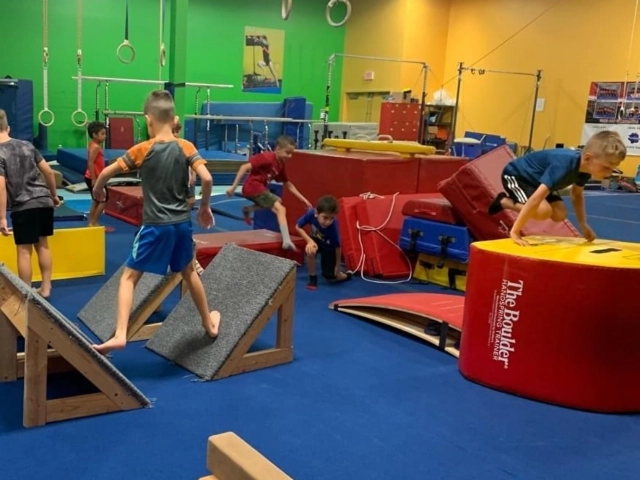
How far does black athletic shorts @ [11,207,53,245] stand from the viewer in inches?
168

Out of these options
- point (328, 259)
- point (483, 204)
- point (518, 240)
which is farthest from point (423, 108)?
point (518, 240)

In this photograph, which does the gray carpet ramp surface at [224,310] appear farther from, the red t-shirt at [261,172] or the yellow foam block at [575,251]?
the red t-shirt at [261,172]

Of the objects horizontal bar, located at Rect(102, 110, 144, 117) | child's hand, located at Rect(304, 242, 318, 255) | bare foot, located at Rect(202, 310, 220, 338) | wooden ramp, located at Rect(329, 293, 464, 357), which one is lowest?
wooden ramp, located at Rect(329, 293, 464, 357)

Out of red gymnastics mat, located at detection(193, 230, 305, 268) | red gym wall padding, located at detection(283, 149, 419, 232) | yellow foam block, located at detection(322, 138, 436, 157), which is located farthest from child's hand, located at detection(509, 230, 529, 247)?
Result: yellow foam block, located at detection(322, 138, 436, 157)

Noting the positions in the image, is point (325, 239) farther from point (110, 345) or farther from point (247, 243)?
point (110, 345)

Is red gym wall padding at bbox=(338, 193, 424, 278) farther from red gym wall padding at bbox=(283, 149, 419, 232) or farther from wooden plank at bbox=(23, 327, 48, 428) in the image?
wooden plank at bbox=(23, 327, 48, 428)

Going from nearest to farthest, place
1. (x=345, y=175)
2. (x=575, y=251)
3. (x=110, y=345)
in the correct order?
(x=110, y=345)
(x=575, y=251)
(x=345, y=175)

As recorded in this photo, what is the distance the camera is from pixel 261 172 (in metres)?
5.92

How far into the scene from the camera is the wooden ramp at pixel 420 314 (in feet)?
13.2

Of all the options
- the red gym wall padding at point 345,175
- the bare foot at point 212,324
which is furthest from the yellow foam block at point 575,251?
the red gym wall padding at point 345,175

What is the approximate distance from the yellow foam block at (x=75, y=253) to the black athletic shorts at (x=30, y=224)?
82cm

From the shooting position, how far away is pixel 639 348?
10.5 feet

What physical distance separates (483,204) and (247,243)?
79.3 inches

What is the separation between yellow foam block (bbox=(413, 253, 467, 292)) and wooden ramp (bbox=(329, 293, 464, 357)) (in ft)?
3.68
